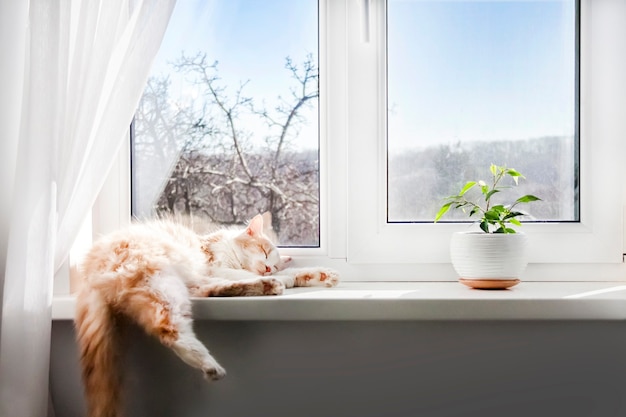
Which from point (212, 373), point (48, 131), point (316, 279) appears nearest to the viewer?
point (212, 373)

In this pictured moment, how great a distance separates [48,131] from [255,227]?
0.48 metres

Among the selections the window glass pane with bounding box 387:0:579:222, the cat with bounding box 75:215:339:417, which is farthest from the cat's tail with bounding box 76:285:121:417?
the window glass pane with bounding box 387:0:579:222

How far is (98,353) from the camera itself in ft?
3.71

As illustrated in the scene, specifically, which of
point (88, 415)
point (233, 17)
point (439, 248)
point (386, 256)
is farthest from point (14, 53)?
point (439, 248)

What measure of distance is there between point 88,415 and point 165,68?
85 centimetres

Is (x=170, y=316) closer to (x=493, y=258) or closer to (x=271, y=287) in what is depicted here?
(x=271, y=287)

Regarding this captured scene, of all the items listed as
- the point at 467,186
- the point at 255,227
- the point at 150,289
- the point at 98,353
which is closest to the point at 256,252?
the point at 255,227

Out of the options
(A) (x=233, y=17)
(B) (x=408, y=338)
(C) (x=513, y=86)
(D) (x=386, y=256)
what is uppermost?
(A) (x=233, y=17)

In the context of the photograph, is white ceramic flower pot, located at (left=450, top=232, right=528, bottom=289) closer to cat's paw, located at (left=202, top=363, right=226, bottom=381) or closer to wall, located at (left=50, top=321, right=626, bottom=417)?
wall, located at (left=50, top=321, right=626, bottom=417)

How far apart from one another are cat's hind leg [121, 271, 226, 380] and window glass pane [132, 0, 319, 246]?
40 cm

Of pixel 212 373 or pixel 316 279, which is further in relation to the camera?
pixel 316 279

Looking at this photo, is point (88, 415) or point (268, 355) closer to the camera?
point (88, 415)

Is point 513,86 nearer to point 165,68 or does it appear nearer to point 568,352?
point 568,352

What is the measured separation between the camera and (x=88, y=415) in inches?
44.8
